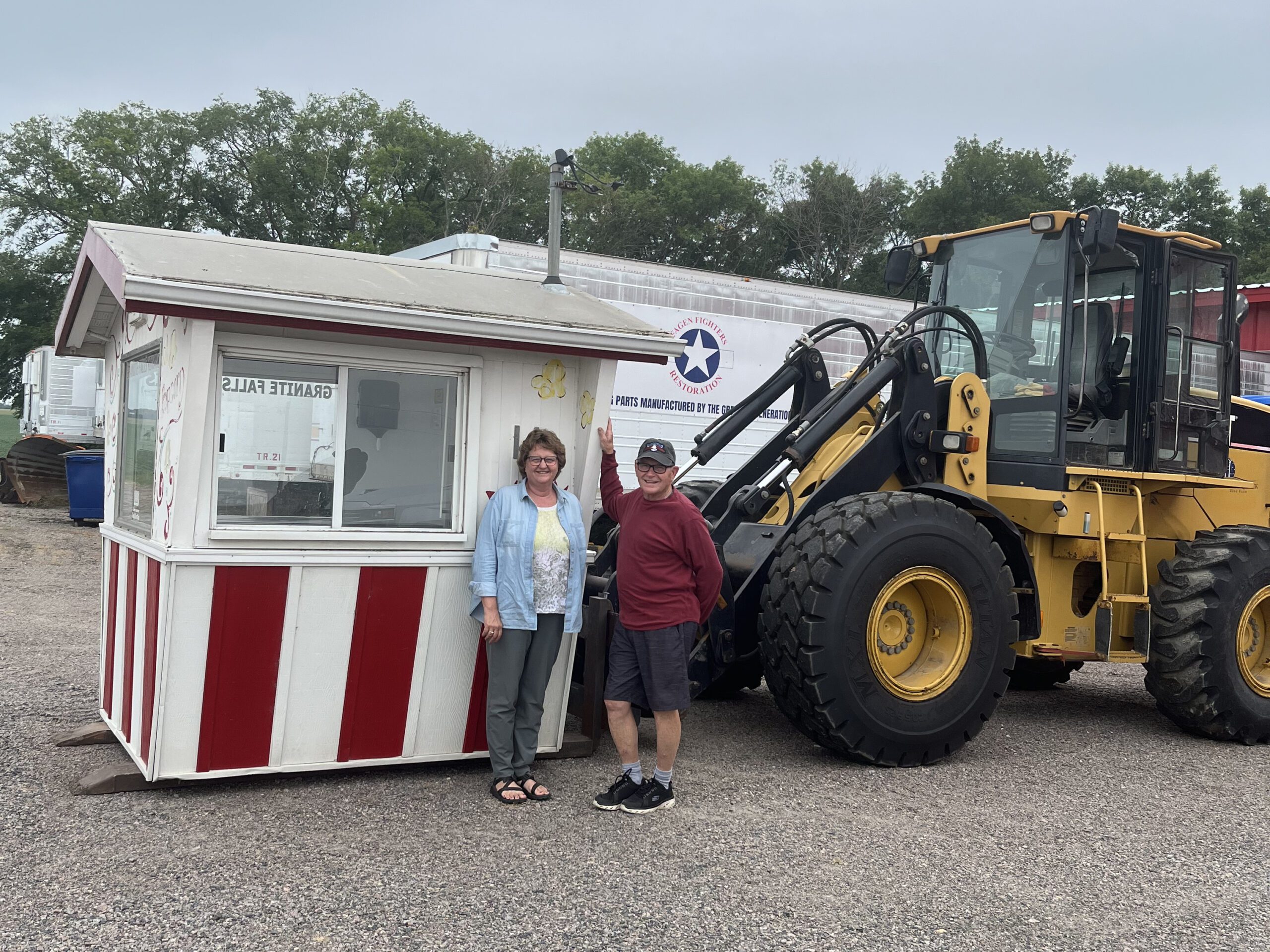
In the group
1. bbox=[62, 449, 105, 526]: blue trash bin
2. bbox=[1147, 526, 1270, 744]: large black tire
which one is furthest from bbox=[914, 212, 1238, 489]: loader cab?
Answer: bbox=[62, 449, 105, 526]: blue trash bin

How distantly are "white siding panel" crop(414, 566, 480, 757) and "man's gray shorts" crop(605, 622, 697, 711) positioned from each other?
0.72m

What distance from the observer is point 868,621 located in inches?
233

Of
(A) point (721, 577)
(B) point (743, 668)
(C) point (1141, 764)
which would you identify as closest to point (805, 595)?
(A) point (721, 577)

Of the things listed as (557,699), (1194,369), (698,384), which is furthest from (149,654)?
(698,384)

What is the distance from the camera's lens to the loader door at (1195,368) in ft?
23.9

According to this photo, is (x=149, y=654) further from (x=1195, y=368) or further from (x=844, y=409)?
(x=1195, y=368)

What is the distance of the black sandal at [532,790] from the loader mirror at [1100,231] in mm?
4260

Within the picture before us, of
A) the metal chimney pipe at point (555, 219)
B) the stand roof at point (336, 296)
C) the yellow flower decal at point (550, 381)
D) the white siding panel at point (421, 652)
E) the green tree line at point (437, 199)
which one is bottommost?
the white siding panel at point (421, 652)

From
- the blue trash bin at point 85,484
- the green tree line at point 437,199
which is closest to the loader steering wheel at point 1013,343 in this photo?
the blue trash bin at point 85,484

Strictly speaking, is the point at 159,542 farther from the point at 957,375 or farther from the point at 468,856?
the point at 957,375

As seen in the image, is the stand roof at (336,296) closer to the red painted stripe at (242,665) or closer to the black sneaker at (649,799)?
the red painted stripe at (242,665)

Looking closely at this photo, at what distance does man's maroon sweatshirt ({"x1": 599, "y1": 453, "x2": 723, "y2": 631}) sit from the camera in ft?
17.6

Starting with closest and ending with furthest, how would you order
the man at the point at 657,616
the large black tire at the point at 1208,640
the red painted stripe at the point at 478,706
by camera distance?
the man at the point at 657,616, the red painted stripe at the point at 478,706, the large black tire at the point at 1208,640

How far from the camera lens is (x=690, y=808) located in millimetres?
5316
